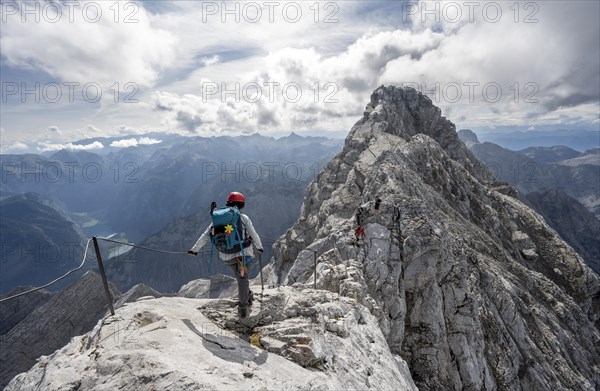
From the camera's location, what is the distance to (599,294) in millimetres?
48312

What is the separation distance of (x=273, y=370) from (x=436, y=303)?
1630 centimetres

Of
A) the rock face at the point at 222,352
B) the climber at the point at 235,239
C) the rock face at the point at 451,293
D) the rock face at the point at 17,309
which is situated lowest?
the rock face at the point at 17,309

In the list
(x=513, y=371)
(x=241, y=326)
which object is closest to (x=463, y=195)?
(x=513, y=371)

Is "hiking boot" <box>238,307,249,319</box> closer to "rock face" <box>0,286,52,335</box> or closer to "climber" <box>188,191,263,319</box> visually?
"climber" <box>188,191,263,319</box>

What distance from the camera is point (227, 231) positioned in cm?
1055

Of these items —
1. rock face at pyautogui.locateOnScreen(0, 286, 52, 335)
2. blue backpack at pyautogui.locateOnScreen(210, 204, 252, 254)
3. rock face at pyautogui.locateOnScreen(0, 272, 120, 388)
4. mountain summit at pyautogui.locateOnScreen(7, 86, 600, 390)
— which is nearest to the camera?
mountain summit at pyautogui.locateOnScreen(7, 86, 600, 390)

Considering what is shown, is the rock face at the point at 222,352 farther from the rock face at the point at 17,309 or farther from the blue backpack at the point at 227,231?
the rock face at the point at 17,309

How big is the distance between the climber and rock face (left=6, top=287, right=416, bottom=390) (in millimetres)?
1361

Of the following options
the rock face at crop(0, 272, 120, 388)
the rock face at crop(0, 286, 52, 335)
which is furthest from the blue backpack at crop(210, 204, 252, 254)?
the rock face at crop(0, 286, 52, 335)

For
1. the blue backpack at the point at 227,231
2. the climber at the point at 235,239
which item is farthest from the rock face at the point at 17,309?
the blue backpack at the point at 227,231

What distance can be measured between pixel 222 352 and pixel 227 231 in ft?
11.8

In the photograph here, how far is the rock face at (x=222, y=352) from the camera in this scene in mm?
7621

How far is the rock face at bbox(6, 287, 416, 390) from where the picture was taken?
7621mm

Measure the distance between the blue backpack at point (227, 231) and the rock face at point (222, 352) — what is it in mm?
2669
